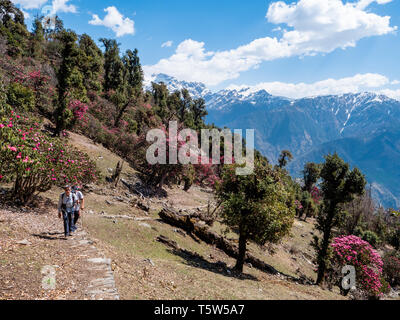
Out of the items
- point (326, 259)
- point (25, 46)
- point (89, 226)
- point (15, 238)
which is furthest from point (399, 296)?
point (25, 46)

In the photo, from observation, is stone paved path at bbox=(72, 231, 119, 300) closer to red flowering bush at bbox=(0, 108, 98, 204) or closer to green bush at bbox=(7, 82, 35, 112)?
red flowering bush at bbox=(0, 108, 98, 204)

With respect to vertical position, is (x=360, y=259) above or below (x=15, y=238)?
below

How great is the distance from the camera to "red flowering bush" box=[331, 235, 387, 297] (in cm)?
2042

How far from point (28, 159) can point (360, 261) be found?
26168 millimetres

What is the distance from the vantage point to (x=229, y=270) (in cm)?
1570

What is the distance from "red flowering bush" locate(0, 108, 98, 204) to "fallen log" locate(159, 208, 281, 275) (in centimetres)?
826

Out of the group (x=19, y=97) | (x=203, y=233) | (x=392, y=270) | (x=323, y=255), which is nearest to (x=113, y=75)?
(x=19, y=97)

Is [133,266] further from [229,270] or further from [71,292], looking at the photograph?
[229,270]

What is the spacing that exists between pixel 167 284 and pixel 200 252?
9.04 metres

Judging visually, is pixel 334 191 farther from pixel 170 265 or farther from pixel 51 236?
pixel 51 236

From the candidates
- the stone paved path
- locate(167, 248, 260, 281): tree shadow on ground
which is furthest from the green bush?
locate(167, 248, 260, 281): tree shadow on ground

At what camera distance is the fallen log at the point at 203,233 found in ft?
65.1

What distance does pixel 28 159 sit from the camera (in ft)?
38.3

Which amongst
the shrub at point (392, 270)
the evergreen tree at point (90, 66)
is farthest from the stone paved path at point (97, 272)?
the shrub at point (392, 270)
